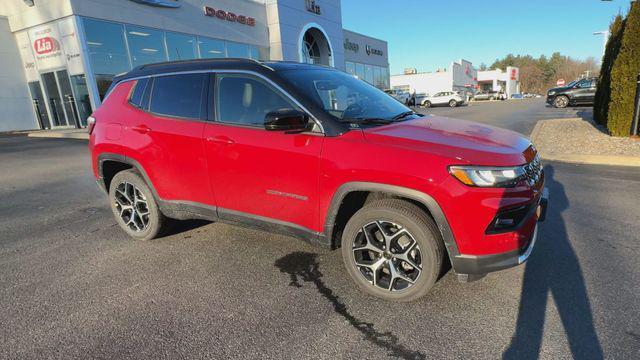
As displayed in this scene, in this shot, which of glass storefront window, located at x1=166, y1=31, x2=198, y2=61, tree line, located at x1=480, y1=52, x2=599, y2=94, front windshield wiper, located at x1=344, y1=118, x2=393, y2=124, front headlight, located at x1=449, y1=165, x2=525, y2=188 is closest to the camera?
front headlight, located at x1=449, y1=165, x2=525, y2=188

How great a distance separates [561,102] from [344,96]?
83.6ft

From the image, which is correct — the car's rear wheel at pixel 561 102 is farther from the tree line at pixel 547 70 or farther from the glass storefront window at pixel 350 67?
the tree line at pixel 547 70

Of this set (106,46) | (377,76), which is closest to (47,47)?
(106,46)

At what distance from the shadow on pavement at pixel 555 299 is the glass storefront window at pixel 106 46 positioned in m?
18.0

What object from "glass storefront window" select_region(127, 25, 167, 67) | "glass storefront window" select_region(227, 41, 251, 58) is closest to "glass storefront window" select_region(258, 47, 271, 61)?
"glass storefront window" select_region(227, 41, 251, 58)

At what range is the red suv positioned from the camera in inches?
96.6

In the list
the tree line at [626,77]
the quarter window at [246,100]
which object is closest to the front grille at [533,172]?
the quarter window at [246,100]

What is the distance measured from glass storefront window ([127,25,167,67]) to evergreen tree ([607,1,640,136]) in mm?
18105

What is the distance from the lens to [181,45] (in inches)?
751

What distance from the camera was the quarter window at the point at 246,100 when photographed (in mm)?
3105

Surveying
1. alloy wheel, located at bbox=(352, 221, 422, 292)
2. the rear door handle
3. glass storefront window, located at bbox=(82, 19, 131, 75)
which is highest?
glass storefront window, located at bbox=(82, 19, 131, 75)

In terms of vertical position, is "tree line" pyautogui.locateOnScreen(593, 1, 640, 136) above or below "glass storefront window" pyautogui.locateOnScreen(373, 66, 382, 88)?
below

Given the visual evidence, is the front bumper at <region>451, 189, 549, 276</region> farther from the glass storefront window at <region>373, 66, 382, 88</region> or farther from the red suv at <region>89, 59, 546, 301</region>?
the glass storefront window at <region>373, 66, 382, 88</region>

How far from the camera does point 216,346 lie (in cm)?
237
